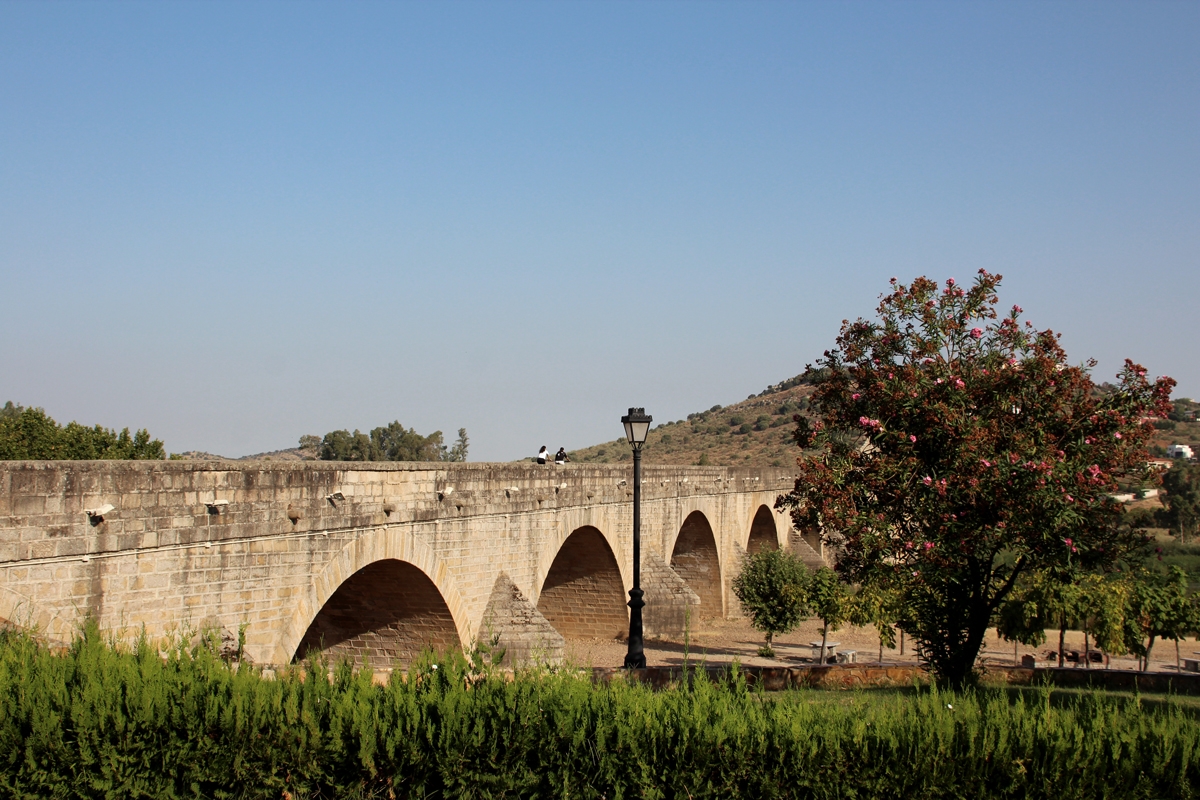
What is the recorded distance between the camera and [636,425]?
10.5 meters

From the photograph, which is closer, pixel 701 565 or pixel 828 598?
pixel 828 598

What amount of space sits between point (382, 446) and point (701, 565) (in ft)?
102

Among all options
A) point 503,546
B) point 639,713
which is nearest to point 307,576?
point 503,546

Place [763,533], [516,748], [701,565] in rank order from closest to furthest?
1. [516,748]
2. [701,565]
3. [763,533]

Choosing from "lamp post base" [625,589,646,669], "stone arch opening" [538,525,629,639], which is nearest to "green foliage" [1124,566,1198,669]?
"stone arch opening" [538,525,629,639]

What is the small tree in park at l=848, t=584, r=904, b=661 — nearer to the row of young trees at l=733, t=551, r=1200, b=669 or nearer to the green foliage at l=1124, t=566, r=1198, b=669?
the row of young trees at l=733, t=551, r=1200, b=669

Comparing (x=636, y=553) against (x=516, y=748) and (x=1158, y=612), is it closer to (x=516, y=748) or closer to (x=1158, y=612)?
(x=516, y=748)

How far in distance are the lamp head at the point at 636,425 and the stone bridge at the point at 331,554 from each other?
2.55 m

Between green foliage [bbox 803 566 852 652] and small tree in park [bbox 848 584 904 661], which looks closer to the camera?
small tree in park [bbox 848 584 904 661]

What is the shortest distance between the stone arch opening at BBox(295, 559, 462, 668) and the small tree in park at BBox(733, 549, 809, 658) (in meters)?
11.2

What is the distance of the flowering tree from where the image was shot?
30.3 ft

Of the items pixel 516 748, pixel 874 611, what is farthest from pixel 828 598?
pixel 516 748

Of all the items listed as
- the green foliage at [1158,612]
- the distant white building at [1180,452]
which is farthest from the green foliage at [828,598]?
the distant white building at [1180,452]

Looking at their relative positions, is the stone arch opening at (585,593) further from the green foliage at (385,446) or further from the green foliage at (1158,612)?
the green foliage at (385,446)
